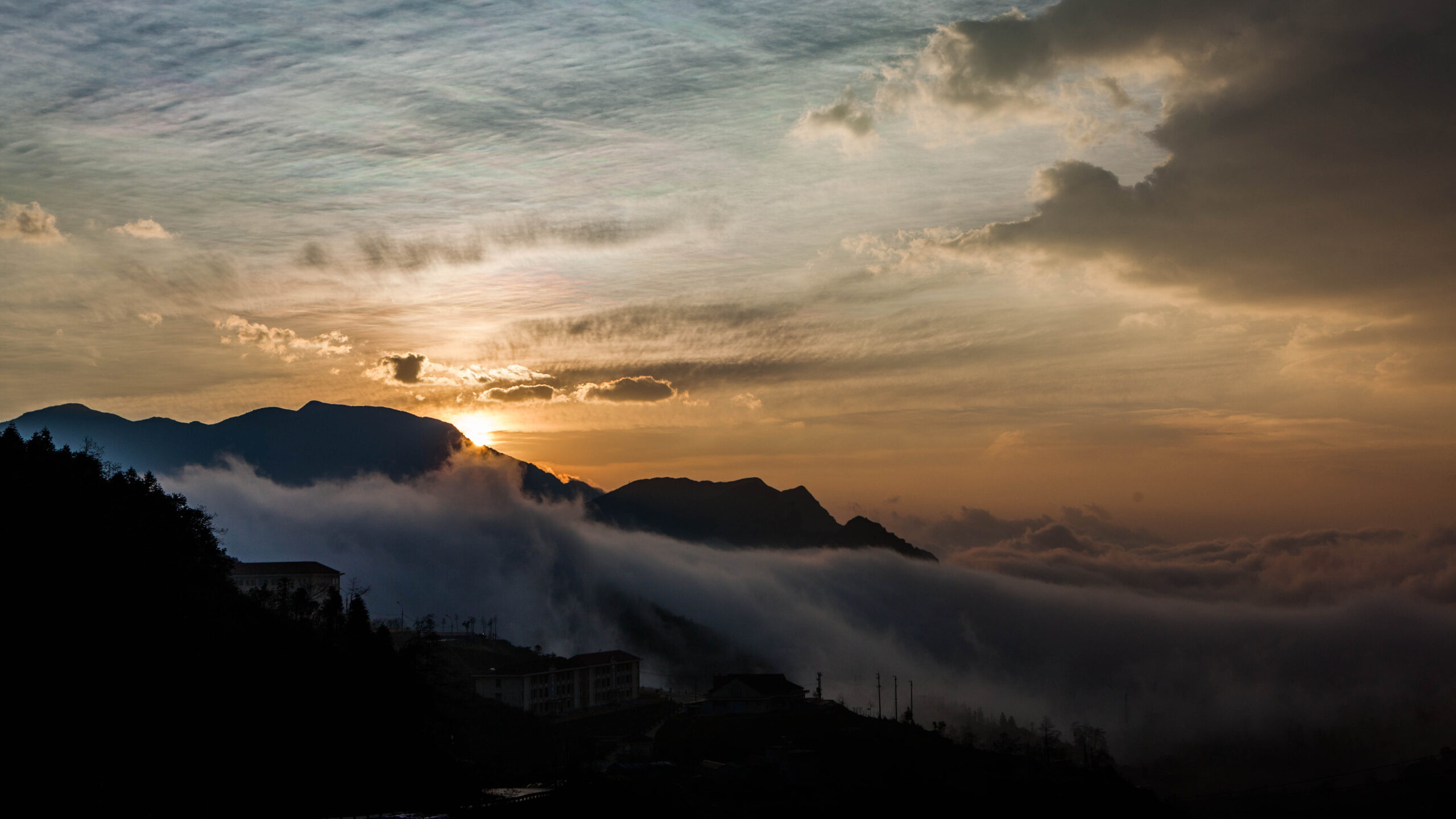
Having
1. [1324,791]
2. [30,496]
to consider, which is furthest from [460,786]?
[1324,791]

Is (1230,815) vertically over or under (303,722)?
under

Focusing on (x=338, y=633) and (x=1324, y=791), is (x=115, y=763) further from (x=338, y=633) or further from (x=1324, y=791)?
(x=1324, y=791)

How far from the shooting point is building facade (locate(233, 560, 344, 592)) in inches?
6417

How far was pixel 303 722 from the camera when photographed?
69.9 metres

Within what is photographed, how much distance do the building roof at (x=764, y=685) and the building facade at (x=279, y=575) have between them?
235 feet

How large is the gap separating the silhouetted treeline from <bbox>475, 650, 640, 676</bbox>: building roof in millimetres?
49910

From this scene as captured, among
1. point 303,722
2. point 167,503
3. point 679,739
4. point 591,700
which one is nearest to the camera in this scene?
point 303,722

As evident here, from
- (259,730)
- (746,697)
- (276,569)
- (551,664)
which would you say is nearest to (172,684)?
(259,730)

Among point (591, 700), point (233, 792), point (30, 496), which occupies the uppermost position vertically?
point (30, 496)

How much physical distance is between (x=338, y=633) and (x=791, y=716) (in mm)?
57615

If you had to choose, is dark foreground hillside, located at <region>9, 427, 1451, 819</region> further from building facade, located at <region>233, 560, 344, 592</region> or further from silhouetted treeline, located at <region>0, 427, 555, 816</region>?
building facade, located at <region>233, 560, 344, 592</region>

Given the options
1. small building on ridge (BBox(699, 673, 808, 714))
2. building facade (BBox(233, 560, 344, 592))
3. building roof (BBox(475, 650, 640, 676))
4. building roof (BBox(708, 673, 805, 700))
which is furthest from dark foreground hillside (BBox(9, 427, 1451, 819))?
building facade (BBox(233, 560, 344, 592))

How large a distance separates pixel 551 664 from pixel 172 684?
85.7 meters

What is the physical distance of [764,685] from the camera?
444 feet
